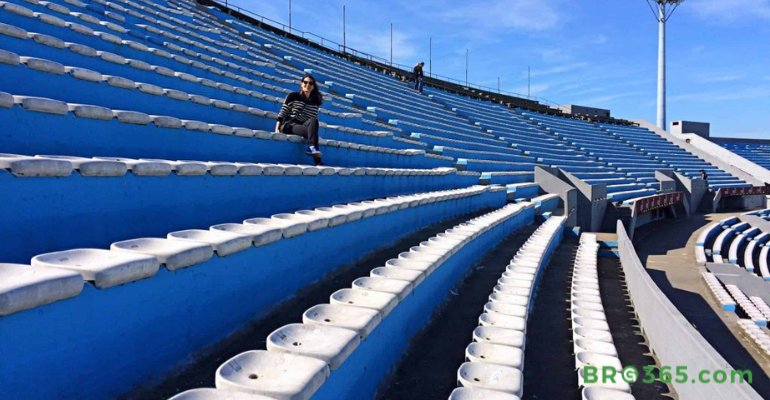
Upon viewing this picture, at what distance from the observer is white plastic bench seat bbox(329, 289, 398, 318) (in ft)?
5.22

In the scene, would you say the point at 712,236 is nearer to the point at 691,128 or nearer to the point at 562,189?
the point at 562,189

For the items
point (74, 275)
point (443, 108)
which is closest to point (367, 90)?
point (443, 108)

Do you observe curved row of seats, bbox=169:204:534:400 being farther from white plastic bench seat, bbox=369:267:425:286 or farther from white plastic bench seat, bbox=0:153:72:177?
white plastic bench seat, bbox=0:153:72:177

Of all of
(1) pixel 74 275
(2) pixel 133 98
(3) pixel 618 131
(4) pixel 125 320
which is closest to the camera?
(1) pixel 74 275

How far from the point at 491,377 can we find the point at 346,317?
529 mm

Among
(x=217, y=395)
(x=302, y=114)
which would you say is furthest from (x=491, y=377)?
(x=302, y=114)

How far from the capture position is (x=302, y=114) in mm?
3797

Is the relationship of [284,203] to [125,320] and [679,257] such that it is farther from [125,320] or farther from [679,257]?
[679,257]

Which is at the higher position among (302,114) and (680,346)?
(302,114)

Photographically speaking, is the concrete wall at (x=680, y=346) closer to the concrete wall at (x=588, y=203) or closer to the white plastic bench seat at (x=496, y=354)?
the white plastic bench seat at (x=496, y=354)

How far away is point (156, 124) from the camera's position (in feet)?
7.83

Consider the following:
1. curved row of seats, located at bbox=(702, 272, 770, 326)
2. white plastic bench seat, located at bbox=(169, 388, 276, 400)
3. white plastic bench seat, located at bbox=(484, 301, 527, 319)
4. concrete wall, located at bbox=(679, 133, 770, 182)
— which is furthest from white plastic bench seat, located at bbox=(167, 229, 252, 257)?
concrete wall, located at bbox=(679, 133, 770, 182)

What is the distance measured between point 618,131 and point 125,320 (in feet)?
75.9

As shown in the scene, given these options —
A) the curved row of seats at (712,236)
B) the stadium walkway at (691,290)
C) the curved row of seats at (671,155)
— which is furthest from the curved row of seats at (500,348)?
the curved row of seats at (671,155)
